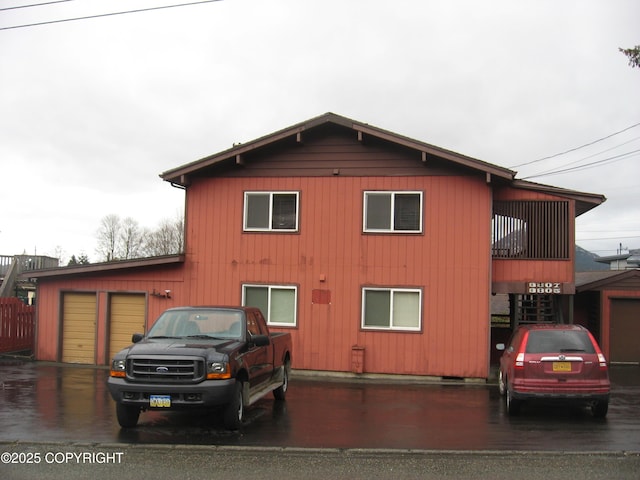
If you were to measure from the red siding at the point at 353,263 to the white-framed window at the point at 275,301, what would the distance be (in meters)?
0.22

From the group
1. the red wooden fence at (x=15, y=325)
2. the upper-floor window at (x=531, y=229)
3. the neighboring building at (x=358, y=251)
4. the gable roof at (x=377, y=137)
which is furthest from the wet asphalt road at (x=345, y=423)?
the red wooden fence at (x=15, y=325)

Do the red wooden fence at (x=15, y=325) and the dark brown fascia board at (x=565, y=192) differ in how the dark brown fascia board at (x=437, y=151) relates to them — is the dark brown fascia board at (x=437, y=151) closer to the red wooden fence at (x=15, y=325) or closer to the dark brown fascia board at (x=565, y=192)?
the dark brown fascia board at (x=565, y=192)

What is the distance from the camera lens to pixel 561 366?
32.5ft

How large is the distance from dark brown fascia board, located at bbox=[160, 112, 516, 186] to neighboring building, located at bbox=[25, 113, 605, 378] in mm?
→ 36

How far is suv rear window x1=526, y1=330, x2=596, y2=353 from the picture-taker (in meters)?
10.1

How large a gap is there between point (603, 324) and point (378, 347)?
836 centimetres

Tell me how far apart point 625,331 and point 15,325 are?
64.9 feet

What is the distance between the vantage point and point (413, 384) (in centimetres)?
1533

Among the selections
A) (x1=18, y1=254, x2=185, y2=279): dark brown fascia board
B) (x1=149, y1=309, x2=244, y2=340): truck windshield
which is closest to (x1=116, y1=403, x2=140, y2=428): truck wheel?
(x1=149, y1=309, x2=244, y2=340): truck windshield

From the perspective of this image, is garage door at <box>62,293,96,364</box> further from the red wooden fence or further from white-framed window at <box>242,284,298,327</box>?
white-framed window at <box>242,284,298,327</box>

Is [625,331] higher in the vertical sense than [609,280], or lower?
lower

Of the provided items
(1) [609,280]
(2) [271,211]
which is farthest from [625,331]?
(2) [271,211]

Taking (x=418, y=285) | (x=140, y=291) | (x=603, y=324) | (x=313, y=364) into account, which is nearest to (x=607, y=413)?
(x=418, y=285)

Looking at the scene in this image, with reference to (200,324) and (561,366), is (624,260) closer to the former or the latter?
(561,366)
